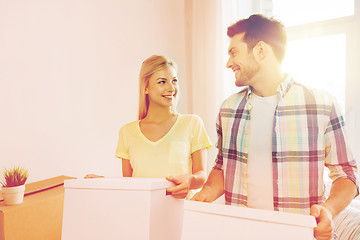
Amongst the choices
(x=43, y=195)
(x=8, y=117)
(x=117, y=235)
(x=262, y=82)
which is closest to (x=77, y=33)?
(x=8, y=117)

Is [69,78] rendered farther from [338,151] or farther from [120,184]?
[338,151]

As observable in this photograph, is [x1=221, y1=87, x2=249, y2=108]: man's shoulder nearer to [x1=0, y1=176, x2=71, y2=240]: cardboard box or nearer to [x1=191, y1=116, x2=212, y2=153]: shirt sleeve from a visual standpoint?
[x1=191, y1=116, x2=212, y2=153]: shirt sleeve

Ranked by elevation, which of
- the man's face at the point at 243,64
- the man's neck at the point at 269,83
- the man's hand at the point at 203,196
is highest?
the man's face at the point at 243,64

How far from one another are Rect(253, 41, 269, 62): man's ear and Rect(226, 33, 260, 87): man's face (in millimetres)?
12

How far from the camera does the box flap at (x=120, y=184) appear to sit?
0.74 metres

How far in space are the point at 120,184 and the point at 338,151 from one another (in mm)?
581

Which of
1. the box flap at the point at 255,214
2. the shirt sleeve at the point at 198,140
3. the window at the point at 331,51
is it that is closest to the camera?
the box flap at the point at 255,214

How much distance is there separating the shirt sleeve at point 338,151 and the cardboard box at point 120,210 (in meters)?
0.43

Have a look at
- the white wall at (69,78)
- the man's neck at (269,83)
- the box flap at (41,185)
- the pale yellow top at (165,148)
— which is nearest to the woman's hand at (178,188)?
the pale yellow top at (165,148)

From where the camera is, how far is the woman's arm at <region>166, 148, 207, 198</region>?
0.81 metres

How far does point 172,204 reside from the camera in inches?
31.8

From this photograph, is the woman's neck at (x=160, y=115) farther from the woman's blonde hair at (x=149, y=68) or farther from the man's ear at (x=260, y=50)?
the man's ear at (x=260, y=50)

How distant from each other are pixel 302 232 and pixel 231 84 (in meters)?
1.56

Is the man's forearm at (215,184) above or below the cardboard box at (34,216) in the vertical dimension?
above
